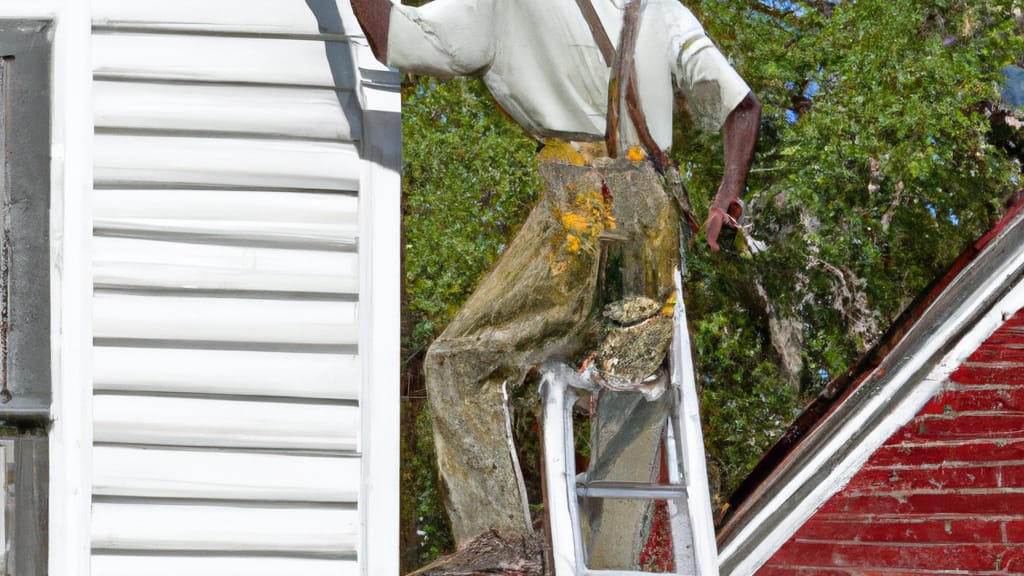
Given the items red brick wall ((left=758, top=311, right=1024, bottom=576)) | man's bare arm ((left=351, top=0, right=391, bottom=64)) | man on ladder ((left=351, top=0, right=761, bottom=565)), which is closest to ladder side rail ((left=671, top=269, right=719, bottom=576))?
man on ladder ((left=351, top=0, right=761, bottom=565))

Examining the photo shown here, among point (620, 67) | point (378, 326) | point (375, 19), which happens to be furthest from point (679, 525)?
point (375, 19)

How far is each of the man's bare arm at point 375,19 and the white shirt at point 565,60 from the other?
0.19 ft

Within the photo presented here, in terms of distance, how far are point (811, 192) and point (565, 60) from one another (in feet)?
7.09

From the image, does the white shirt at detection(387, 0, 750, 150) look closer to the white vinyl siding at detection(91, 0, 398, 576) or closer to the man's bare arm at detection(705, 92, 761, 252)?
the man's bare arm at detection(705, 92, 761, 252)

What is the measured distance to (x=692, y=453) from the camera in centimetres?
292

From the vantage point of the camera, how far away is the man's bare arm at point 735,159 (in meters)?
3.07

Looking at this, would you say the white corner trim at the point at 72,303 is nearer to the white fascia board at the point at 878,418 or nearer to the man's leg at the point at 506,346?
the man's leg at the point at 506,346

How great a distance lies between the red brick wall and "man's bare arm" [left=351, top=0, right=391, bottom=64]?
199 centimetres

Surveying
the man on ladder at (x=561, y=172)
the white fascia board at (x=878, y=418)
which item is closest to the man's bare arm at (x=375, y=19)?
the man on ladder at (x=561, y=172)

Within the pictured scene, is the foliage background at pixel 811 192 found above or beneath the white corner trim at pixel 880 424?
above

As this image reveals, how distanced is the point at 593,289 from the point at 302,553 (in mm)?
996

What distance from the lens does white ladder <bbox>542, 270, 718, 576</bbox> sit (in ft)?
9.20

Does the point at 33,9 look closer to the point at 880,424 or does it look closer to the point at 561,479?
the point at 561,479

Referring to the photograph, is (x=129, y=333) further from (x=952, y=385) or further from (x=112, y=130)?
(x=952, y=385)
